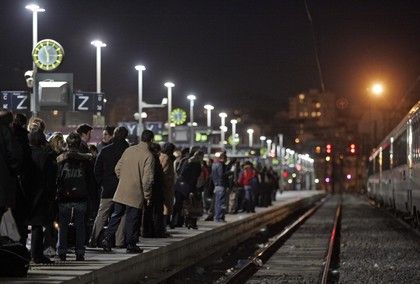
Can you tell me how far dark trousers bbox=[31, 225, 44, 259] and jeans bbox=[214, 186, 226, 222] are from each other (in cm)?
1329

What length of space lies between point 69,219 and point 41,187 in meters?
1.51

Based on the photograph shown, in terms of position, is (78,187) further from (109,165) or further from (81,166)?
(109,165)

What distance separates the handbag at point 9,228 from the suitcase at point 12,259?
80 mm

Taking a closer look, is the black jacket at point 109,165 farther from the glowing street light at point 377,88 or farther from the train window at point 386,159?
the glowing street light at point 377,88

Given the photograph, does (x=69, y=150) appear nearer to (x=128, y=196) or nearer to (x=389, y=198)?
(x=128, y=196)

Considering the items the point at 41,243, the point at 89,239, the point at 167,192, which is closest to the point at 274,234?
the point at 167,192

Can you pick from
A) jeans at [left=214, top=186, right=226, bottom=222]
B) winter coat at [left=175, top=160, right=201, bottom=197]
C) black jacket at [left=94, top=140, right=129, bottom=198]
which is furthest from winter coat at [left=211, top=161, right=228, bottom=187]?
black jacket at [left=94, top=140, right=129, bottom=198]

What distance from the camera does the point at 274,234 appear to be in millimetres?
31047

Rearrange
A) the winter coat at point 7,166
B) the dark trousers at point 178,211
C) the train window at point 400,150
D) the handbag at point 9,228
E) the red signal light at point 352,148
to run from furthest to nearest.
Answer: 1. the red signal light at point 352,148
2. the train window at point 400,150
3. the dark trousers at point 178,211
4. the handbag at point 9,228
5. the winter coat at point 7,166

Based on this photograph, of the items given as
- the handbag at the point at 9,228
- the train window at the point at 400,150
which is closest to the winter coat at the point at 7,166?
the handbag at the point at 9,228

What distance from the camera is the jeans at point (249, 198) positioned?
35.5 m

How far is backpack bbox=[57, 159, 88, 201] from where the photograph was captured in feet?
46.7

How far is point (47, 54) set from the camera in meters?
29.7

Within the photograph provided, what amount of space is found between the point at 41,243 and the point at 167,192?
23.4ft
